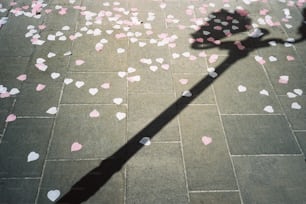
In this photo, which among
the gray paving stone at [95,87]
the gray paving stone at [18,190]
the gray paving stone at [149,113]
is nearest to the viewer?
the gray paving stone at [18,190]

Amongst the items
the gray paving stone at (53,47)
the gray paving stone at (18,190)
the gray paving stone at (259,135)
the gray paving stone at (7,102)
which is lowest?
the gray paving stone at (259,135)

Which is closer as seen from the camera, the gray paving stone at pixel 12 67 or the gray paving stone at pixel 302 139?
the gray paving stone at pixel 302 139

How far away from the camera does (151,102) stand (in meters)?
5.09

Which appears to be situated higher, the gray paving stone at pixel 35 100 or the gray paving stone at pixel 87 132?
the gray paving stone at pixel 35 100

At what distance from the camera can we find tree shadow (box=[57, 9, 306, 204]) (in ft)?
13.3

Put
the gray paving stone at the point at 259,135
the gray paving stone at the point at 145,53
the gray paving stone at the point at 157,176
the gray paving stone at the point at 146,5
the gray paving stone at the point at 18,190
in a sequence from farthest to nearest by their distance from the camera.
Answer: the gray paving stone at the point at 146,5, the gray paving stone at the point at 145,53, the gray paving stone at the point at 259,135, the gray paving stone at the point at 157,176, the gray paving stone at the point at 18,190

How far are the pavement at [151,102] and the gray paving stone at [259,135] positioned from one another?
2cm

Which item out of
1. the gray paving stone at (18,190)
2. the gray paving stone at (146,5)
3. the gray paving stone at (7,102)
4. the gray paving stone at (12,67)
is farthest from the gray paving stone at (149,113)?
the gray paving stone at (146,5)

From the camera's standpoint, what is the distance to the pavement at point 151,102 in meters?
4.10

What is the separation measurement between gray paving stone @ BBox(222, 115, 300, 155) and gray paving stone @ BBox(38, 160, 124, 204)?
174 centimetres

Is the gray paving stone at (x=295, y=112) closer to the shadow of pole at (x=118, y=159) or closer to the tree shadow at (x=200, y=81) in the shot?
the tree shadow at (x=200, y=81)

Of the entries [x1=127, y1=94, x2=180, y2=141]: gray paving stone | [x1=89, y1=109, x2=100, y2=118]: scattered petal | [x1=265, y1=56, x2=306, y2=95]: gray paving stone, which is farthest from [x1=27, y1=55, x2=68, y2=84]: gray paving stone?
[x1=265, y1=56, x2=306, y2=95]: gray paving stone

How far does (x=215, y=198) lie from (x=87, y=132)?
80.4 inches

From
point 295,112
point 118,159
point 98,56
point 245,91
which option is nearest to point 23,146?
point 118,159
